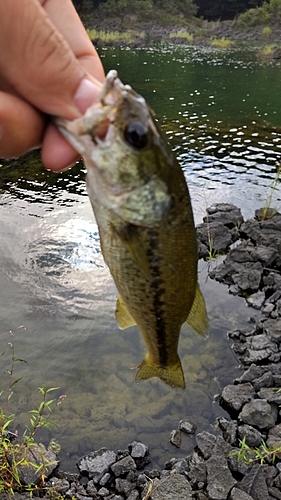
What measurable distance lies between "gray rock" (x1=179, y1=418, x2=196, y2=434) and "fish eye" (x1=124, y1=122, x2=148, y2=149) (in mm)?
4606

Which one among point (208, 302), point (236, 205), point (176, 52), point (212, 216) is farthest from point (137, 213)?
point (176, 52)

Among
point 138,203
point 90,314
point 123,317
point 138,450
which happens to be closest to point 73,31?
point 138,203

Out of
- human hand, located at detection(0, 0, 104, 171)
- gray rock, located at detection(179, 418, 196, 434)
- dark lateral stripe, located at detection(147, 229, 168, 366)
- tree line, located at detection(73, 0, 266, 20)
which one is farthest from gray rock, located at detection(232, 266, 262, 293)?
tree line, located at detection(73, 0, 266, 20)

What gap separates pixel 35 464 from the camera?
488 centimetres

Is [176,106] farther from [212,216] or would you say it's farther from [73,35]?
[73,35]

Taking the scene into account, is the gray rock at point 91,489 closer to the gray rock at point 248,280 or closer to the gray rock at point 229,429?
the gray rock at point 229,429

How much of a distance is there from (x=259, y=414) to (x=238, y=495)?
1.31 m

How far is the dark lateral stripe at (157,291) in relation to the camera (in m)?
2.32

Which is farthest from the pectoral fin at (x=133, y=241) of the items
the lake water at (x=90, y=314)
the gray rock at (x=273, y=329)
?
the gray rock at (x=273, y=329)

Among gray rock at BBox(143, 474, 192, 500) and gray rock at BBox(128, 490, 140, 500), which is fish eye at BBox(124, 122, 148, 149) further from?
gray rock at BBox(128, 490, 140, 500)

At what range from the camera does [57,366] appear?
6.83m

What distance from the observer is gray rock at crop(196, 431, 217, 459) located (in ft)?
17.8

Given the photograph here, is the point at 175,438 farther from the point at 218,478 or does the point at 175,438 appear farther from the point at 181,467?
the point at 218,478

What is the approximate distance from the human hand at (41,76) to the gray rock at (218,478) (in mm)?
4037
